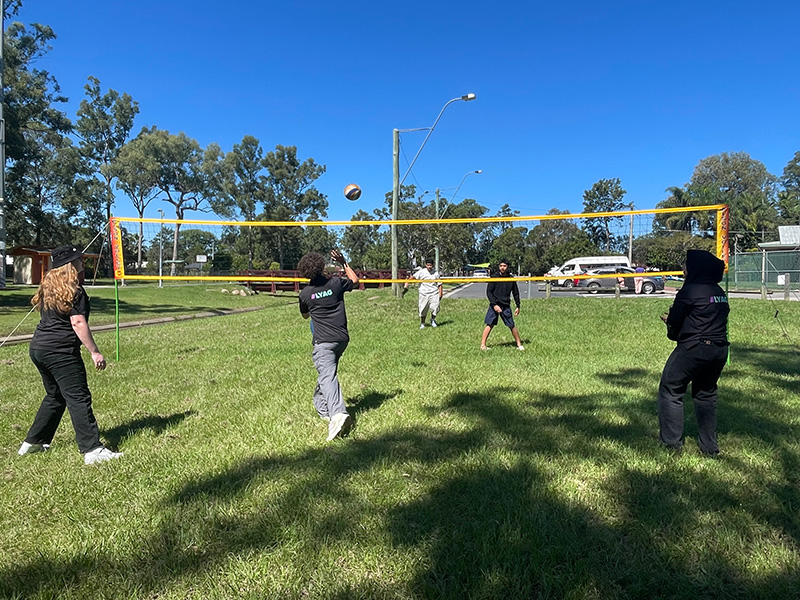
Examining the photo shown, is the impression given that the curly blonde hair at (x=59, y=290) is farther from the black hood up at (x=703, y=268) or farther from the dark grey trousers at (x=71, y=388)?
the black hood up at (x=703, y=268)

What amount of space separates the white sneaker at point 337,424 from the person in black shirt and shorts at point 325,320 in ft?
0.39

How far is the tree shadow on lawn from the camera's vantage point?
2504 millimetres

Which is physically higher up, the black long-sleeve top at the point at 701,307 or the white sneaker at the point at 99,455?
the black long-sleeve top at the point at 701,307

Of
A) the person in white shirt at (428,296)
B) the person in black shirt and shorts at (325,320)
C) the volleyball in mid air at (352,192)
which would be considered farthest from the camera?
the volleyball in mid air at (352,192)

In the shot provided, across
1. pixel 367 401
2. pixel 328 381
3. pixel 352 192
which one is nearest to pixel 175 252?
pixel 352 192

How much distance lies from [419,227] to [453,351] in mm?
27427

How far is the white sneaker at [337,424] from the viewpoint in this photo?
445 cm

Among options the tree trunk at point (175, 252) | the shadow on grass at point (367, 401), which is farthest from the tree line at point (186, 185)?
the shadow on grass at point (367, 401)

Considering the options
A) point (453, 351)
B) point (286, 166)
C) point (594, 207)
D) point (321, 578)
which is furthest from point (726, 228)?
point (286, 166)

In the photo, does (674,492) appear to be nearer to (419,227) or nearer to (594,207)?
(419,227)

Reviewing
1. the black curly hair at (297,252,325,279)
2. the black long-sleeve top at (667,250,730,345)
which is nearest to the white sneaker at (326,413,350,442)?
the black curly hair at (297,252,325,279)

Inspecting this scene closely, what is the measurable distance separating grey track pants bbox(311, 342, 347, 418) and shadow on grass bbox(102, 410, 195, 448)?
1.51 m

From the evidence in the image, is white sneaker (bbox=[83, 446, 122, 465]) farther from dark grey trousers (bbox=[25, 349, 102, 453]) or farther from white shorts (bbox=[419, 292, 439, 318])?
white shorts (bbox=[419, 292, 439, 318])

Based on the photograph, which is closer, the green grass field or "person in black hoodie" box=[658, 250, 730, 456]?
the green grass field
